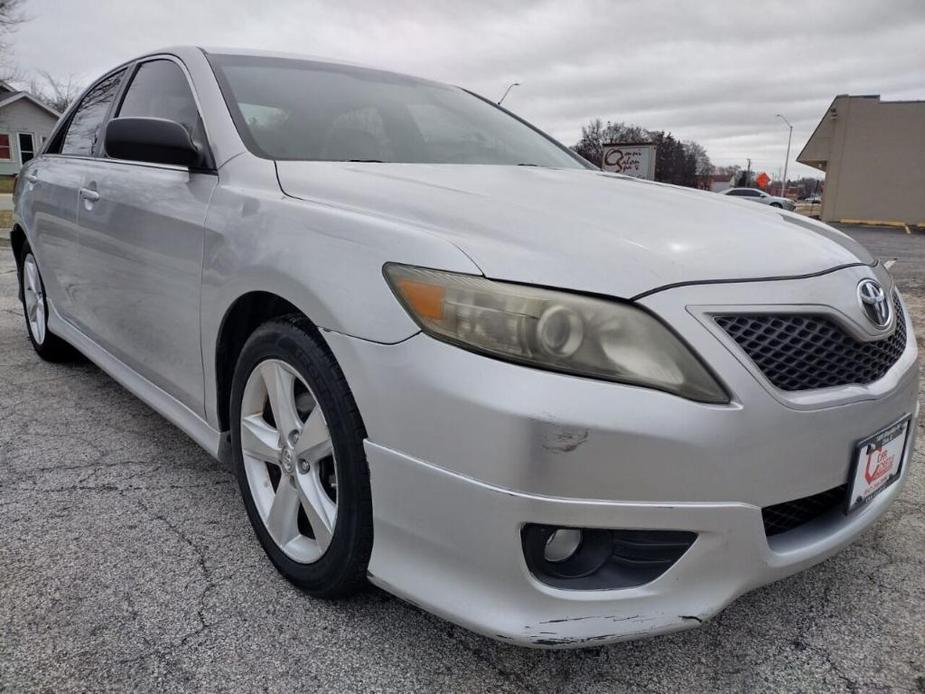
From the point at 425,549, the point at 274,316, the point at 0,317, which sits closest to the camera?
the point at 425,549

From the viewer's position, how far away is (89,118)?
3.64 meters

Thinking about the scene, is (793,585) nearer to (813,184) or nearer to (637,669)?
(637,669)

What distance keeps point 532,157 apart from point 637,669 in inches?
77.3

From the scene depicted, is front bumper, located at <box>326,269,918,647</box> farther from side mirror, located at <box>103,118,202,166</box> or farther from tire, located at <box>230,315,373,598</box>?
side mirror, located at <box>103,118,202,166</box>

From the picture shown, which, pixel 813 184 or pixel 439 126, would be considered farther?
pixel 813 184

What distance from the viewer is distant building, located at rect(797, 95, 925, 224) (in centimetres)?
3109

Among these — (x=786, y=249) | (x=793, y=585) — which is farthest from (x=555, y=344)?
(x=793, y=585)

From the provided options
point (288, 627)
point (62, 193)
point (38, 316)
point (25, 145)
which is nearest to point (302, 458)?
point (288, 627)

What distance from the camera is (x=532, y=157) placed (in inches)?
116

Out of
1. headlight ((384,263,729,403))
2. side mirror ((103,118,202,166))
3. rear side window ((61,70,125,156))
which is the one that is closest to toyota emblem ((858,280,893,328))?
headlight ((384,263,729,403))

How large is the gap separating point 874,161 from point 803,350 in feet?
116

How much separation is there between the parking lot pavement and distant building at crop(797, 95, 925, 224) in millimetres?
33017

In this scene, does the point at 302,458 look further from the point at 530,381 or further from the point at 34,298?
the point at 34,298

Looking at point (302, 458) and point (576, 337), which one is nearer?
point (576, 337)
